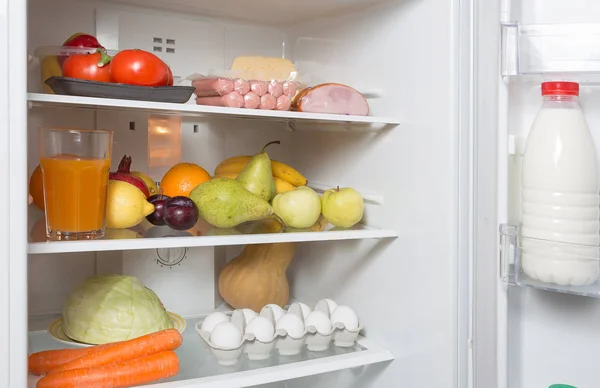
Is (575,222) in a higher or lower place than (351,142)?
lower

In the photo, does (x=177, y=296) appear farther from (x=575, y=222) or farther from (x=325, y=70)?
(x=575, y=222)

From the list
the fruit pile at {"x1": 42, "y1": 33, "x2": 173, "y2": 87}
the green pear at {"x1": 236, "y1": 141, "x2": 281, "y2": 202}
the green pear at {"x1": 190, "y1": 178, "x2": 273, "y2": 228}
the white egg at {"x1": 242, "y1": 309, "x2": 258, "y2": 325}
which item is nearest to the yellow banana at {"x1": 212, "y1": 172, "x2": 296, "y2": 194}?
the green pear at {"x1": 236, "y1": 141, "x2": 281, "y2": 202}

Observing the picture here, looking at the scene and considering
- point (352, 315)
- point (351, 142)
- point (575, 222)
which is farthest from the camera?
point (351, 142)

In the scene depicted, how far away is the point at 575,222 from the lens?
1.03 metres

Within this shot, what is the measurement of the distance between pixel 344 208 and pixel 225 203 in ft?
0.94

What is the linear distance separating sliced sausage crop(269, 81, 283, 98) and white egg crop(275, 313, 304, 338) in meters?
0.49

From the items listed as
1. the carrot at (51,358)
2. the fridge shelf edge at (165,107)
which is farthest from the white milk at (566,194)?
the carrot at (51,358)

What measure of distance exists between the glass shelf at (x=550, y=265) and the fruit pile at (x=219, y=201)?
405 mm

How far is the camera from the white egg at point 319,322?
1.37 metres

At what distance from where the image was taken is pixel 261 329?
1294 mm

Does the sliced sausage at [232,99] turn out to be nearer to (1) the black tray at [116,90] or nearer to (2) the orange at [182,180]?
(1) the black tray at [116,90]

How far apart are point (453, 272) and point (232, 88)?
1.98 feet

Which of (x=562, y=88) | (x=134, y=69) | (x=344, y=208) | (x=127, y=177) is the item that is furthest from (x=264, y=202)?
(x=562, y=88)

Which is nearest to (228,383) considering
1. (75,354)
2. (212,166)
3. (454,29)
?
(75,354)
